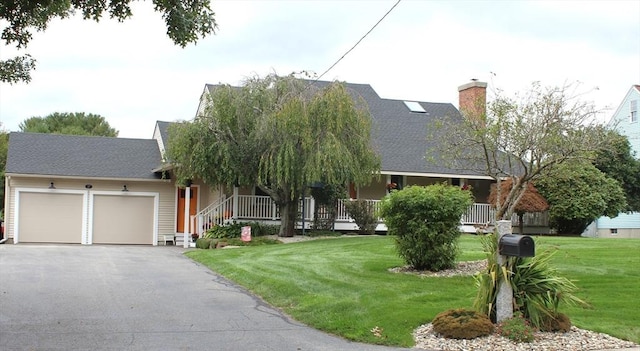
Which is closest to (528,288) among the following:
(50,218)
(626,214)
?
(50,218)

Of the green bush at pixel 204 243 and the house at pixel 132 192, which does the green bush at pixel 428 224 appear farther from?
the house at pixel 132 192

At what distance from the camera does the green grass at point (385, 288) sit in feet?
32.5

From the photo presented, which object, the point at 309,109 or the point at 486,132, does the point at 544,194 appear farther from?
the point at 486,132

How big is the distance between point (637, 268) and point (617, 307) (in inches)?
135

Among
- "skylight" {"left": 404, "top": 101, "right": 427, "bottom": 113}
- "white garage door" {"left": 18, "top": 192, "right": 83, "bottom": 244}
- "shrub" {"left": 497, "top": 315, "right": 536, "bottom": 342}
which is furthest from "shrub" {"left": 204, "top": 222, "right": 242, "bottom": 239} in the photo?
"shrub" {"left": 497, "top": 315, "right": 536, "bottom": 342}

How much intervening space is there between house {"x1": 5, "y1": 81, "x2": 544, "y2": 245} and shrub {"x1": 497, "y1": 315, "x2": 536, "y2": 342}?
17.2 meters

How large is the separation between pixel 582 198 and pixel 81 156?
20.9 m

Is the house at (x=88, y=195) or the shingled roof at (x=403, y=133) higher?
the shingled roof at (x=403, y=133)

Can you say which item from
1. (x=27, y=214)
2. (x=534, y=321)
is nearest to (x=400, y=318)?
(x=534, y=321)

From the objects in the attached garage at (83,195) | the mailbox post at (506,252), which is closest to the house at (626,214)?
the attached garage at (83,195)

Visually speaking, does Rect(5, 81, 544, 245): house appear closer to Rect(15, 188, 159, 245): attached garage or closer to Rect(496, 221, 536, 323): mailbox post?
Rect(15, 188, 159, 245): attached garage

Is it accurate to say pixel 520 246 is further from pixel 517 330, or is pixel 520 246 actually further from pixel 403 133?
pixel 403 133

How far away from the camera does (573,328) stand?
31.3 ft

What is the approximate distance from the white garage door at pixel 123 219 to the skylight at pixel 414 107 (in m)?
12.9
